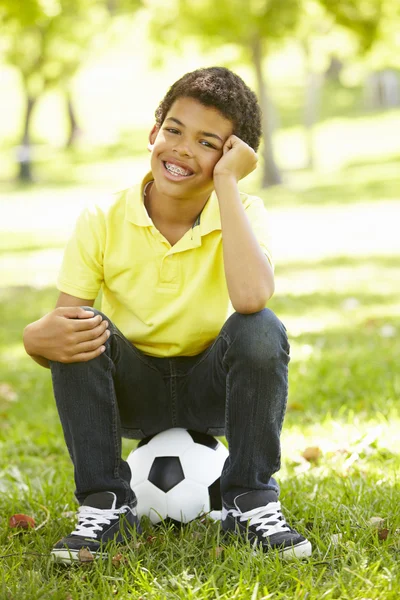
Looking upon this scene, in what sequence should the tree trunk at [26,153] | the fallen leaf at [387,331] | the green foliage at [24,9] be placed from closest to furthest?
the fallen leaf at [387,331], the green foliage at [24,9], the tree trunk at [26,153]

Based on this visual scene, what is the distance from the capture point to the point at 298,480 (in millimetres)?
3320

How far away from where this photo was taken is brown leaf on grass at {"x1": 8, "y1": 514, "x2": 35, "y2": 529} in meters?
2.94

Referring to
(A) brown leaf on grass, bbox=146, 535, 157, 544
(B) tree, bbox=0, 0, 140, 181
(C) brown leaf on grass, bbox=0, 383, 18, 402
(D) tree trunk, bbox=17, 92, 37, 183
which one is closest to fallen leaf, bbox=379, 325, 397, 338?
(C) brown leaf on grass, bbox=0, 383, 18, 402

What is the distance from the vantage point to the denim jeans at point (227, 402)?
104 inches

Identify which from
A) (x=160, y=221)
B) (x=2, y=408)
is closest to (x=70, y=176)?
(x=2, y=408)

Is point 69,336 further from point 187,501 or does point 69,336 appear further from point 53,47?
point 53,47

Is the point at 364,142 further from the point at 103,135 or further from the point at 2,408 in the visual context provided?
the point at 2,408

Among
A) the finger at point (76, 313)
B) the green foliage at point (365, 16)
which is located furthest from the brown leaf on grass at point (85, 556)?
the green foliage at point (365, 16)

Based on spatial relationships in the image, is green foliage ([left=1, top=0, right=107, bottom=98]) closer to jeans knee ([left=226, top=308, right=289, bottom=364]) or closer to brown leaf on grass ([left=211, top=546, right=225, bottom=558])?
jeans knee ([left=226, top=308, right=289, bottom=364])

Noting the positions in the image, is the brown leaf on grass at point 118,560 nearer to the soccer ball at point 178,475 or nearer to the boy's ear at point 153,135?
the soccer ball at point 178,475

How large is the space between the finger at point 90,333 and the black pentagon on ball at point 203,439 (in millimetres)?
630

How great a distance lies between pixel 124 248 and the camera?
9.98 ft

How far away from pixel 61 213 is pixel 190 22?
4.39 meters

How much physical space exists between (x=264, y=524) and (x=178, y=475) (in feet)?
1.50
